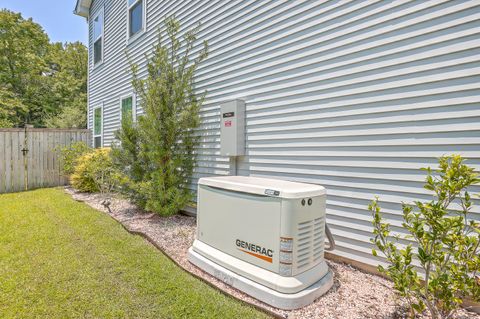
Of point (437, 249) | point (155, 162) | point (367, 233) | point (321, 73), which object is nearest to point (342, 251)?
point (367, 233)

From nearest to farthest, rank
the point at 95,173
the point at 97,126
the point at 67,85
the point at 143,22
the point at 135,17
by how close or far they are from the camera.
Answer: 1. the point at 95,173
2. the point at 143,22
3. the point at 135,17
4. the point at 97,126
5. the point at 67,85

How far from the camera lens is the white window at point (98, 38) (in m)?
9.46

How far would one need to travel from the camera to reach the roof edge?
10305 mm

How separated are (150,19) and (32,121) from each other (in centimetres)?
1779

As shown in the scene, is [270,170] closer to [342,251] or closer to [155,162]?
[342,251]

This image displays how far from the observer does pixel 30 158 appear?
802cm

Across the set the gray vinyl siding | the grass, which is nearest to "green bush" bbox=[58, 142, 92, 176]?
the grass

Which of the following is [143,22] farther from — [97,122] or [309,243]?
[309,243]

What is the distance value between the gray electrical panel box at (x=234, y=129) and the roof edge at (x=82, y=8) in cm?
1001

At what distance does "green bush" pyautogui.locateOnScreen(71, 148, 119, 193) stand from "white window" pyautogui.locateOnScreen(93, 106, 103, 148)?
1.92 meters

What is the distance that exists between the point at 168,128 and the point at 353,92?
121 inches

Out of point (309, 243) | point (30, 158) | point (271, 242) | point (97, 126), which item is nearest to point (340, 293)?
point (309, 243)

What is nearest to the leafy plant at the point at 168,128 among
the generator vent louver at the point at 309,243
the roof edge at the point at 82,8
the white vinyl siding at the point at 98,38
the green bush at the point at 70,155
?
the generator vent louver at the point at 309,243

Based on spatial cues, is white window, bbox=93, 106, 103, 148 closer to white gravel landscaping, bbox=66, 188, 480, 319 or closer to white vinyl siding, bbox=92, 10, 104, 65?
white vinyl siding, bbox=92, 10, 104, 65
